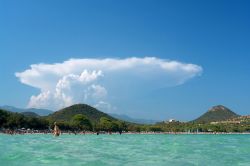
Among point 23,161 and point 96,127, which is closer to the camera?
point 23,161

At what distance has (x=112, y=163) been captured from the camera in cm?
2489

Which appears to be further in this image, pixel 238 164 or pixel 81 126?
pixel 81 126

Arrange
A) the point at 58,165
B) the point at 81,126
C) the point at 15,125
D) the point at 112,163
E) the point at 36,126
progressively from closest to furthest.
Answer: the point at 58,165, the point at 112,163, the point at 15,125, the point at 36,126, the point at 81,126

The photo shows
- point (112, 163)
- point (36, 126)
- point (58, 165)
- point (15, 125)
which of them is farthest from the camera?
point (36, 126)

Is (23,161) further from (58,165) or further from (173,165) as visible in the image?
(173,165)

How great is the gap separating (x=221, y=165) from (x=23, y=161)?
11.6 meters

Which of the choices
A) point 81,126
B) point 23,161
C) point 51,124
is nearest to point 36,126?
point 51,124

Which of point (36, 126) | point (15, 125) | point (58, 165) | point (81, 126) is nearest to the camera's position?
point (58, 165)

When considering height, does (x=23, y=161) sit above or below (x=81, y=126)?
below

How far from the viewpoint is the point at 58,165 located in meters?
23.1

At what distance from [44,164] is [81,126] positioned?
152 m

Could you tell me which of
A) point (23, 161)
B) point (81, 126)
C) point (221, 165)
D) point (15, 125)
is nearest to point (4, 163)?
point (23, 161)

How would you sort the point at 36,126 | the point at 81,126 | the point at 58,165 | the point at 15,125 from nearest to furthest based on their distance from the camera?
the point at 58,165 < the point at 15,125 < the point at 36,126 < the point at 81,126

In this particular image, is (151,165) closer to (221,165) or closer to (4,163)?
(221,165)
